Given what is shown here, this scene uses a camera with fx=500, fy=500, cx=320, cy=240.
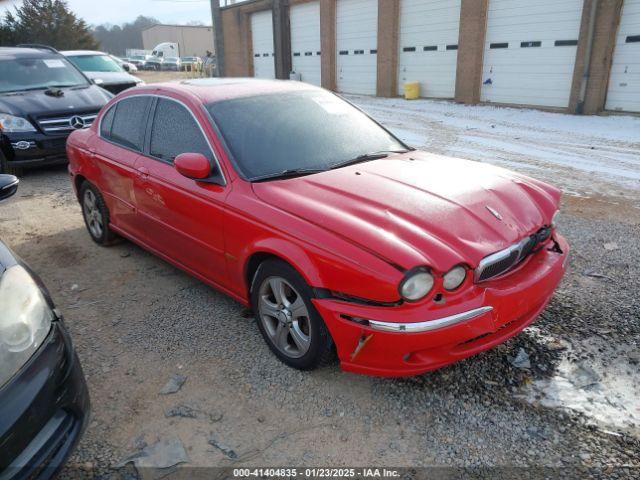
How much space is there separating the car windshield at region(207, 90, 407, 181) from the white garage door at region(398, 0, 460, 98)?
14.1 meters

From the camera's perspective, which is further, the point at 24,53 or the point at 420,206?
the point at 24,53

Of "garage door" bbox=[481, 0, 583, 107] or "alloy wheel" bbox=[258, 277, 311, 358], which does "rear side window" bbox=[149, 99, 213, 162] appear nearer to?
"alloy wheel" bbox=[258, 277, 311, 358]

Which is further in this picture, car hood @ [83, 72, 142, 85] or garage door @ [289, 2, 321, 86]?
garage door @ [289, 2, 321, 86]

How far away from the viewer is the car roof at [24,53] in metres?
8.70

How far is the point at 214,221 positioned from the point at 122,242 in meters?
2.42

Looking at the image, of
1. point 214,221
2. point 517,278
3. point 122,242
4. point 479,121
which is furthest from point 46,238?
point 479,121

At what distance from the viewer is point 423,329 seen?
2.45 meters

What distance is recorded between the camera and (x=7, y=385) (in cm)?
191

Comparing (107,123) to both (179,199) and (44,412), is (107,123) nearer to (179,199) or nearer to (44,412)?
(179,199)

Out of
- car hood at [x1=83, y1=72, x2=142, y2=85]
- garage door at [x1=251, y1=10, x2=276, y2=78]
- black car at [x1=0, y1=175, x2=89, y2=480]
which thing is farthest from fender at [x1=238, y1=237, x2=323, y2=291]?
garage door at [x1=251, y1=10, x2=276, y2=78]

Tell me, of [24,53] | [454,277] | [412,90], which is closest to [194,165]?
[454,277]

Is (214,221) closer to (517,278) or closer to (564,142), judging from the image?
(517,278)

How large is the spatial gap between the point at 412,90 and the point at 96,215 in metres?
14.8

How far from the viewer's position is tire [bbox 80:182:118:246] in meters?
5.03
